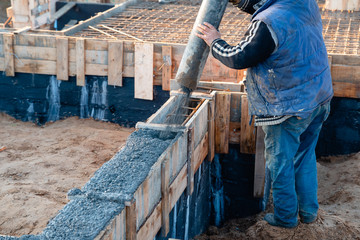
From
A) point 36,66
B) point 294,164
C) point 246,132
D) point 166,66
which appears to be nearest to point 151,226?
point 294,164

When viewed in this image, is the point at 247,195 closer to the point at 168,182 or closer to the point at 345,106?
the point at 345,106

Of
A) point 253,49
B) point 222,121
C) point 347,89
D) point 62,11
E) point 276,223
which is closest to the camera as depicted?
point 253,49

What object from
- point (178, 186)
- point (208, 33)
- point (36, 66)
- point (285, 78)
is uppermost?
point (208, 33)

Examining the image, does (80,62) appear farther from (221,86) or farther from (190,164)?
(190,164)

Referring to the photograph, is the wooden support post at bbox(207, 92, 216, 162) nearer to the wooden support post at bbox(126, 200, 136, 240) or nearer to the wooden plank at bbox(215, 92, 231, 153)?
the wooden plank at bbox(215, 92, 231, 153)

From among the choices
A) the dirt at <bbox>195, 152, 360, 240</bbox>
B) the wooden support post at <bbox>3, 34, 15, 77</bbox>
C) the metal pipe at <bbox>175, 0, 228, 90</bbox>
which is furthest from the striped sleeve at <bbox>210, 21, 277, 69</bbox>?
the wooden support post at <bbox>3, 34, 15, 77</bbox>

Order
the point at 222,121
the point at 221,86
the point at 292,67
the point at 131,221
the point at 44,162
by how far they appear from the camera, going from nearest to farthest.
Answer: the point at 131,221 < the point at 292,67 < the point at 222,121 < the point at 221,86 < the point at 44,162

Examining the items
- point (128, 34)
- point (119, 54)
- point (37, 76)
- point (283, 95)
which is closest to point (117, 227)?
point (283, 95)

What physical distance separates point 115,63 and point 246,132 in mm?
2829

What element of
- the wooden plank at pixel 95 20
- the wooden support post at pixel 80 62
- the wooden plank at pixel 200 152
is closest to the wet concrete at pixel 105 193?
the wooden plank at pixel 200 152

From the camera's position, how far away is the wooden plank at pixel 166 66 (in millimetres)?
8328

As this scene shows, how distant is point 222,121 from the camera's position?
704cm

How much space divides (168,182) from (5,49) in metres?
5.41

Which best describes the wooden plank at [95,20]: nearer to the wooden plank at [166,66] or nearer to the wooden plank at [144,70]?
the wooden plank at [144,70]
